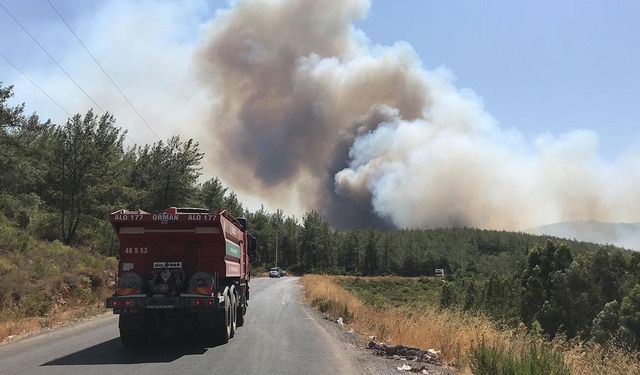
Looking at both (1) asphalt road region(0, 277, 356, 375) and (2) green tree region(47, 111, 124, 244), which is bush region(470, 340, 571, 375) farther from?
(2) green tree region(47, 111, 124, 244)

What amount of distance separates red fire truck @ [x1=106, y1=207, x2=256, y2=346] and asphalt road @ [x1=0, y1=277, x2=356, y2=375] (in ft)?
1.79

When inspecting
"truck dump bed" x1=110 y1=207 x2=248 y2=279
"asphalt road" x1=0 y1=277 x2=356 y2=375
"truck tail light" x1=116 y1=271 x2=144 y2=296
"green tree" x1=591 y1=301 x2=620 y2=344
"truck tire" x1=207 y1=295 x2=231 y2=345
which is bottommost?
"green tree" x1=591 y1=301 x2=620 y2=344

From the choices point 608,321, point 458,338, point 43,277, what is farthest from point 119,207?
point 608,321

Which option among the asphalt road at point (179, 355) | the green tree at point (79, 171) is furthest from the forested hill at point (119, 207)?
the asphalt road at point (179, 355)

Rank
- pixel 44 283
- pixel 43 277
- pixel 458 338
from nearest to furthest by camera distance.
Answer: pixel 458 338
pixel 44 283
pixel 43 277

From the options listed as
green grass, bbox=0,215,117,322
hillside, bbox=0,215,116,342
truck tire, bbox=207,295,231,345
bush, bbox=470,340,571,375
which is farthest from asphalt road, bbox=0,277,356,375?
green grass, bbox=0,215,117,322

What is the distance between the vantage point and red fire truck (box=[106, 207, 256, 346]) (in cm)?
1186

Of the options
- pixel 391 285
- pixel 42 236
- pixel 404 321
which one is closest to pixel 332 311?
pixel 404 321

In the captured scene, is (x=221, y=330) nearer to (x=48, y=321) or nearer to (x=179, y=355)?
(x=179, y=355)

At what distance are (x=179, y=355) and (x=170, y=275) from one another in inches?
79.3

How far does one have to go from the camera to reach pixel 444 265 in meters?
166

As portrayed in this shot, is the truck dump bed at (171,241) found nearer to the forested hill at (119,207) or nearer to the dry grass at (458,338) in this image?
the dry grass at (458,338)

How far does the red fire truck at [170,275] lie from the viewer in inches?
467

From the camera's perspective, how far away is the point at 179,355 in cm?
1090
